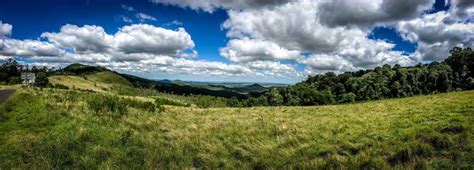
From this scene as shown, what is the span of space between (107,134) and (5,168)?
511cm

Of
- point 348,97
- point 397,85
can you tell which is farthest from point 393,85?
point 348,97

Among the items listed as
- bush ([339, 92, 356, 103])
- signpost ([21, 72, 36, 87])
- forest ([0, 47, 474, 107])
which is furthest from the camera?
bush ([339, 92, 356, 103])

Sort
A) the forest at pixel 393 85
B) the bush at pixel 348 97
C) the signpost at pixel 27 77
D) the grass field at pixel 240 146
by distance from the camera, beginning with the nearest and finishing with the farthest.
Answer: the grass field at pixel 240 146
the signpost at pixel 27 77
the forest at pixel 393 85
the bush at pixel 348 97

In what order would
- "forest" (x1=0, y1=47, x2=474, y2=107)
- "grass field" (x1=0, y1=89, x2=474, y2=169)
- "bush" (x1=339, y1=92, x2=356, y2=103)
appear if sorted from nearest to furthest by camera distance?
"grass field" (x1=0, y1=89, x2=474, y2=169) → "forest" (x1=0, y1=47, x2=474, y2=107) → "bush" (x1=339, y1=92, x2=356, y2=103)

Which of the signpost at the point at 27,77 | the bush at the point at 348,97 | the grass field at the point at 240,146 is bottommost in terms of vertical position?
the bush at the point at 348,97

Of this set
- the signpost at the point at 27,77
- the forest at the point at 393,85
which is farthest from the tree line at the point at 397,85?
the signpost at the point at 27,77

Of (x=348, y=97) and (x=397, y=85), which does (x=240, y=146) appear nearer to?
(x=348, y=97)

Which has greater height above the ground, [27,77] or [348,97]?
[27,77]

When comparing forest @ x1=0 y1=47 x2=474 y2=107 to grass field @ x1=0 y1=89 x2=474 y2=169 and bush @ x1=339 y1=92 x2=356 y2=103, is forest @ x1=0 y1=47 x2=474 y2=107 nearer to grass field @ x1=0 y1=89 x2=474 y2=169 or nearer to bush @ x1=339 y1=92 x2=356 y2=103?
bush @ x1=339 y1=92 x2=356 y2=103

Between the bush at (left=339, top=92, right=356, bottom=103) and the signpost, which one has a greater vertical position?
the signpost

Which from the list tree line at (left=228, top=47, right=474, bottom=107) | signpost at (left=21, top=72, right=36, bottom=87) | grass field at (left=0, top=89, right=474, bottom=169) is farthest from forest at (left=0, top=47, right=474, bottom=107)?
grass field at (left=0, top=89, right=474, bottom=169)

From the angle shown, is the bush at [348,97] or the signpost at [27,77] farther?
A: the bush at [348,97]

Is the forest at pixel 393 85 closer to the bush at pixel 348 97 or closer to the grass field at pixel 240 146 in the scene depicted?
the bush at pixel 348 97

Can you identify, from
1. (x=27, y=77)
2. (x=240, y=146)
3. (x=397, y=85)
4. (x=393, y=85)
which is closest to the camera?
(x=240, y=146)
